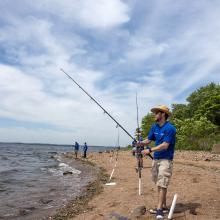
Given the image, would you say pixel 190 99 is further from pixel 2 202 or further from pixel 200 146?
pixel 2 202

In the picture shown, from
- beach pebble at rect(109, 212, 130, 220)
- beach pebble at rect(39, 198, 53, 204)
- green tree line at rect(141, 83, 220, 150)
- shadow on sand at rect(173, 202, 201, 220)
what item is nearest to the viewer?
shadow on sand at rect(173, 202, 201, 220)

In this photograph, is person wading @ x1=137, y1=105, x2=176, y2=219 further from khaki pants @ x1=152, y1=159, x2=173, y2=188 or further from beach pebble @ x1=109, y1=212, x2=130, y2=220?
beach pebble @ x1=109, y1=212, x2=130, y2=220

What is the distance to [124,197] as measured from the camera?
10.0m

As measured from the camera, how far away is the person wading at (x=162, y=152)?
6682 millimetres

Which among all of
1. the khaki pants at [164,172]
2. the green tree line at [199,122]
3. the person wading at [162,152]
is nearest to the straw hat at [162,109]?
the person wading at [162,152]

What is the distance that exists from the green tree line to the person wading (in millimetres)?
28306

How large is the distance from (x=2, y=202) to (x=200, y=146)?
27.6m

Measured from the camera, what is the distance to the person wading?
6682mm

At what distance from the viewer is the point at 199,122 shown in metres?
40.9

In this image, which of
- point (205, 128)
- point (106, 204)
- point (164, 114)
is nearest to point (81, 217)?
point (106, 204)

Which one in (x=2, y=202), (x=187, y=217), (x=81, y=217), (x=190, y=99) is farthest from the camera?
(x=190, y=99)

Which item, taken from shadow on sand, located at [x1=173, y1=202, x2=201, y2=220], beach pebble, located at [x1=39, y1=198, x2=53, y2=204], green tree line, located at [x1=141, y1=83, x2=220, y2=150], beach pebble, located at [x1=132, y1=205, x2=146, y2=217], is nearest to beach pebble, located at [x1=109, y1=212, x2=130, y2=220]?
beach pebble, located at [x1=132, y1=205, x2=146, y2=217]

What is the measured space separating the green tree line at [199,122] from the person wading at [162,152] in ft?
92.9

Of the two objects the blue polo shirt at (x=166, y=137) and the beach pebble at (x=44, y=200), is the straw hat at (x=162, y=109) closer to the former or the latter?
the blue polo shirt at (x=166, y=137)
